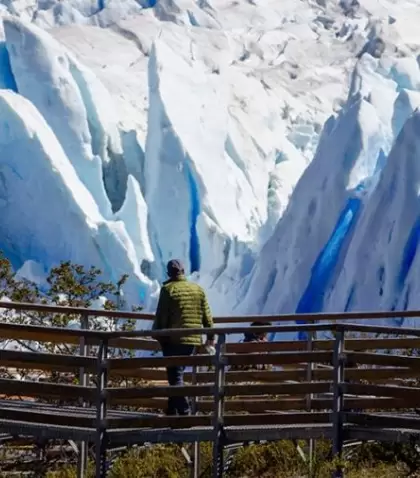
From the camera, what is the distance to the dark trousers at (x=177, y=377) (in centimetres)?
709

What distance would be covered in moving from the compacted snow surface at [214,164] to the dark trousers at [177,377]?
10.1 metres

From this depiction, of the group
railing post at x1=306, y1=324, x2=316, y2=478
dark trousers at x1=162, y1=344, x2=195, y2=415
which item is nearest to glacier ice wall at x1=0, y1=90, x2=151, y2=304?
railing post at x1=306, y1=324, x2=316, y2=478

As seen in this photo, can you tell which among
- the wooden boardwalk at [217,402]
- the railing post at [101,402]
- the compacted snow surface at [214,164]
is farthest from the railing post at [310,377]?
the compacted snow surface at [214,164]

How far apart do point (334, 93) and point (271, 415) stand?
27242 mm

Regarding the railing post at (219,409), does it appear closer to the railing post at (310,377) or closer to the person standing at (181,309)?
the person standing at (181,309)

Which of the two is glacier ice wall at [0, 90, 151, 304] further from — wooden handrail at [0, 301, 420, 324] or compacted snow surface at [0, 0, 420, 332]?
wooden handrail at [0, 301, 420, 324]

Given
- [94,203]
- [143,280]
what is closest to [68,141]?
[94,203]

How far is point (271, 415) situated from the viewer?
6.88 meters

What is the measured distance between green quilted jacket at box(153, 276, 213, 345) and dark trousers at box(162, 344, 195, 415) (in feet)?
0.43

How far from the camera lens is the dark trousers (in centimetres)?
709

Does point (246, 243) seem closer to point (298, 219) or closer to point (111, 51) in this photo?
point (298, 219)

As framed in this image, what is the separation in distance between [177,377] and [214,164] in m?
18.9

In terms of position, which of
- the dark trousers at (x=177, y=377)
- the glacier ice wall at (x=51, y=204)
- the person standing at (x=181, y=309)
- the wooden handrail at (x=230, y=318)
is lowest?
the glacier ice wall at (x=51, y=204)

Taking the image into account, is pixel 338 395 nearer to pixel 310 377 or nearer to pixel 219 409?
pixel 219 409
